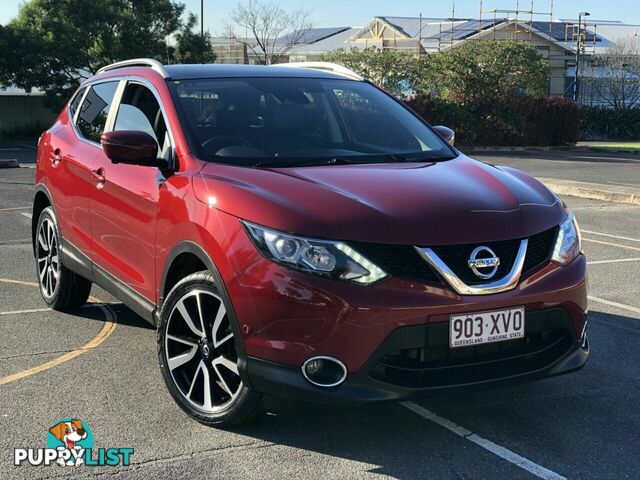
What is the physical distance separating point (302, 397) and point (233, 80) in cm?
221

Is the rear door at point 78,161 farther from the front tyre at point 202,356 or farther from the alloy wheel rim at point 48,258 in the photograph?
the front tyre at point 202,356

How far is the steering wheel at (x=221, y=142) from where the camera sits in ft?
13.4

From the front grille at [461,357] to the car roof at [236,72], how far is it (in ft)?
7.40

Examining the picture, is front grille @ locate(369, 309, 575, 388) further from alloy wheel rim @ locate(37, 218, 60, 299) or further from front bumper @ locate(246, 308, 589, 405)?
alloy wheel rim @ locate(37, 218, 60, 299)

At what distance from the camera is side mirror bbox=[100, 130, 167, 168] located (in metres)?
4.07

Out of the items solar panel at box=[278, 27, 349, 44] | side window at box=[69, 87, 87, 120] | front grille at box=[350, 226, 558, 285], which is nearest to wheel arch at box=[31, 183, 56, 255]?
side window at box=[69, 87, 87, 120]

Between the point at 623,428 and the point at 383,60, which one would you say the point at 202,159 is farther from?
the point at 383,60

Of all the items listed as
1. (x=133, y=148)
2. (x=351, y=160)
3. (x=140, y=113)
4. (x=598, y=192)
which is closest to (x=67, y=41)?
(x=598, y=192)

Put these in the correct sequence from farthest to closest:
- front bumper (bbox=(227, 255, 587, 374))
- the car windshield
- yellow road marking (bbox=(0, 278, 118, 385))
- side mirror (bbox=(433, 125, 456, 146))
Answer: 1. side mirror (bbox=(433, 125, 456, 146))
2. yellow road marking (bbox=(0, 278, 118, 385))
3. the car windshield
4. front bumper (bbox=(227, 255, 587, 374))

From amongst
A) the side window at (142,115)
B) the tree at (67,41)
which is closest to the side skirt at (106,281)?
the side window at (142,115)

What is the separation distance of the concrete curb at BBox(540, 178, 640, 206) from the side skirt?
989 centimetres

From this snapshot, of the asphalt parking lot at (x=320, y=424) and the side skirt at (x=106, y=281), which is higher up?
the side skirt at (x=106, y=281)

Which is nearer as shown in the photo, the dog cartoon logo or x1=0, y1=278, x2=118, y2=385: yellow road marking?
the dog cartoon logo

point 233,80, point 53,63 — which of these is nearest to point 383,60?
point 53,63
